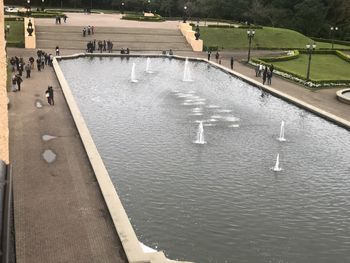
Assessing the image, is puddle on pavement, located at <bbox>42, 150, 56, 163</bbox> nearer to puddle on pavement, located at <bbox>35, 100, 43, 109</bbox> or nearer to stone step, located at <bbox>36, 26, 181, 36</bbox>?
puddle on pavement, located at <bbox>35, 100, 43, 109</bbox>

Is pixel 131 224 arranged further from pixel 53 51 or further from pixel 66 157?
pixel 53 51

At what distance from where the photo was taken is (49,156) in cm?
1748

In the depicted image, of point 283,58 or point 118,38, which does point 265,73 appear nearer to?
point 283,58

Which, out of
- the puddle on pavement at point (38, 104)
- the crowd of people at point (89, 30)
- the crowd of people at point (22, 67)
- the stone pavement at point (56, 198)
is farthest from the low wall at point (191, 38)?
the stone pavement at point (56, 198)

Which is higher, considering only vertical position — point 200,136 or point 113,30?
point 113,30

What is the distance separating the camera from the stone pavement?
441 inches

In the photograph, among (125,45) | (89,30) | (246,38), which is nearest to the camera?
(125,45)

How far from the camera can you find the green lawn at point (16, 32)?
47469 millimetres

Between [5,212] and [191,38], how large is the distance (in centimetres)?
4770

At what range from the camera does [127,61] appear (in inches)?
1678

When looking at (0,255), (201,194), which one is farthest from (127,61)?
(0,255)

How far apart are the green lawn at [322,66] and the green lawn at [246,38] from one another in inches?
193

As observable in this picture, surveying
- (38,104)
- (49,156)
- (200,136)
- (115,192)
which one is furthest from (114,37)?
(115,192)

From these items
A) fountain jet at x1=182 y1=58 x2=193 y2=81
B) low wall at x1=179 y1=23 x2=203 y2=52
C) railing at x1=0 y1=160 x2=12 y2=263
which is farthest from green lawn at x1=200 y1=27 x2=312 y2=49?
railing at x1=0 y1=160 x2=12 y2=263
